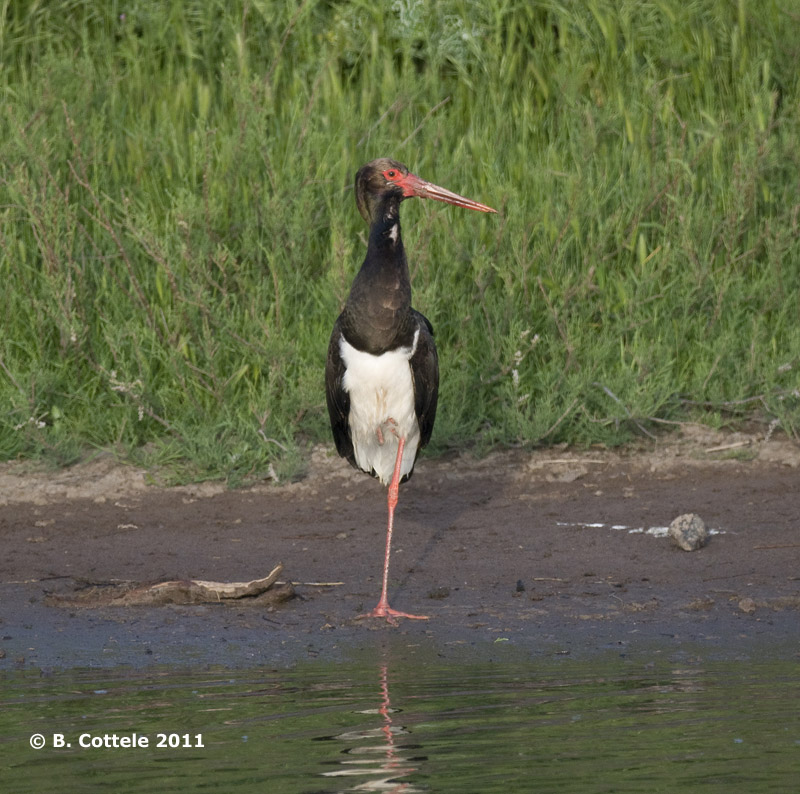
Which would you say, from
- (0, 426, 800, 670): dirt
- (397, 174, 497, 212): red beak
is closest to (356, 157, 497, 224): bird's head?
(397, 174, 497, 212): red beak

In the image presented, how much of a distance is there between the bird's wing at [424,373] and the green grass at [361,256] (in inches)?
36.1

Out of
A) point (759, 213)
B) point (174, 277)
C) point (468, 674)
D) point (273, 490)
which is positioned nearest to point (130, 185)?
point (174, 277)

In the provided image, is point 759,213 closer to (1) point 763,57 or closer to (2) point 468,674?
(1) point 763,57

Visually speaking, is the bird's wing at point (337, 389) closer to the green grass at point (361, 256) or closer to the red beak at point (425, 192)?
the red beak at point (425, 192)

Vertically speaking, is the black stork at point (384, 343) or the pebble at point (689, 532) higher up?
the black stork at point (384, 343)

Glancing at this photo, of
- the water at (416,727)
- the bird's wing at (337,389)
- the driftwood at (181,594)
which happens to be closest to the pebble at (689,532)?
the water at (416,727)

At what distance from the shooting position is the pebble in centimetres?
568

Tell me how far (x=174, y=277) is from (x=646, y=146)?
2703mm

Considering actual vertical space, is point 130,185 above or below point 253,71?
below

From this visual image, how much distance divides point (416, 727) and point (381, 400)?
210 centimetres

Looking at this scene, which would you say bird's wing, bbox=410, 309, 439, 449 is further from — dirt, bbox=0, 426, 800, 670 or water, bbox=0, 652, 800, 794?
water, bbox=0, 652, 800, 794

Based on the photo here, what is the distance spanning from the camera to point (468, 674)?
14.3 ft

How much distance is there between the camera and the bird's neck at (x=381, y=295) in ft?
18.2

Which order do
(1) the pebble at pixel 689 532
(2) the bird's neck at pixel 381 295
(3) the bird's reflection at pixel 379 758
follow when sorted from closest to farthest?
(3) the bird's reflection at pixel 379 758 → (2) the bird's neck at pixel 381 295 → (1) the pebble at pixel 689 532
